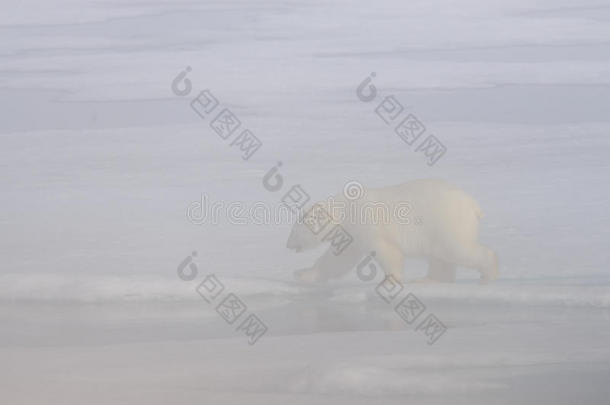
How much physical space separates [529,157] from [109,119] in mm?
1236

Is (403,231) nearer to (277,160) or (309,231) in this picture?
(309,231)

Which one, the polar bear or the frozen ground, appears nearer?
the frozen ground

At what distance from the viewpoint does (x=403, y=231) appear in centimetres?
343

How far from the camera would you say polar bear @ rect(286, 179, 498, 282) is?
341 centimetres

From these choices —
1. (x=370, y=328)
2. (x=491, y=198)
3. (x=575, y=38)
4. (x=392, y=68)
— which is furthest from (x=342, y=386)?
(x=575, y=38)

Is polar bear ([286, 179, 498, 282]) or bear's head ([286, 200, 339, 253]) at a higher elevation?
bear's head ([286, 200, 339, 253])

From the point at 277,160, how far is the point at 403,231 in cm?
42

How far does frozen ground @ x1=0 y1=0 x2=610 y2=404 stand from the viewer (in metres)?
3.24

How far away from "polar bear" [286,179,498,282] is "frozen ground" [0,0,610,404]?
4 centimetres

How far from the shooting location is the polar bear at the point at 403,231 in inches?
134

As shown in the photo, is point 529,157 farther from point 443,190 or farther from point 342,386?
point 342,386

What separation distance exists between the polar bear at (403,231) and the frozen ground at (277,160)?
4cm

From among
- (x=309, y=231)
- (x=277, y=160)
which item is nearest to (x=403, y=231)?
(x=309, y=231)

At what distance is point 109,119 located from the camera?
3658 mm
